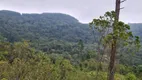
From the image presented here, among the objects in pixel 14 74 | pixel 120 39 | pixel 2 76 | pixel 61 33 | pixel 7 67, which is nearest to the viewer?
pixel 120 39

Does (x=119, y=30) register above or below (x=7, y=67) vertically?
above

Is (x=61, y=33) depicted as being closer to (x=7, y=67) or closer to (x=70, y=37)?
(x=70, y=37)

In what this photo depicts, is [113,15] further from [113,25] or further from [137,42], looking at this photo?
[137,42]

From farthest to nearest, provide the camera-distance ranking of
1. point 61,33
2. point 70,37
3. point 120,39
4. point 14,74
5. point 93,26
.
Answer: point 61,33
point 70,37
point 14,74
point 93,26
point 120,39

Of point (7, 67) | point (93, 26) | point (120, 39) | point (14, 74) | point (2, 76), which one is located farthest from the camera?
point (2, 76)

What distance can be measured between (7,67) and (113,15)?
13.5 meters

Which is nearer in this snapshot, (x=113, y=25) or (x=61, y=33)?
(x=113, y=25)

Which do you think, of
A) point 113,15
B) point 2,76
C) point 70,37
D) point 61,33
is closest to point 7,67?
point 2,76

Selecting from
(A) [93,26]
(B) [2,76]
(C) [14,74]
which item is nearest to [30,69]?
(C) [14,74]

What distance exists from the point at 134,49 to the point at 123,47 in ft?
1.02

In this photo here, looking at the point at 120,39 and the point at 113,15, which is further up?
the point at 113,15

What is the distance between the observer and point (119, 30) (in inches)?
262

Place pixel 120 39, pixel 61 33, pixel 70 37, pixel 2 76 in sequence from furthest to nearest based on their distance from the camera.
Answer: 1. pixel 61 33
2. pixel 70 37
3. pixel 2 76
4. pixel 120 39

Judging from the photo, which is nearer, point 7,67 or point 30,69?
point 30,69
